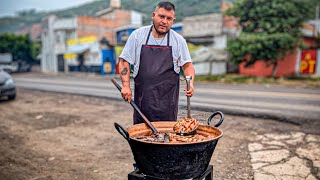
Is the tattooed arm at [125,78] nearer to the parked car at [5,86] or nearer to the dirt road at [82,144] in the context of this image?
the dirt road at [82,144]

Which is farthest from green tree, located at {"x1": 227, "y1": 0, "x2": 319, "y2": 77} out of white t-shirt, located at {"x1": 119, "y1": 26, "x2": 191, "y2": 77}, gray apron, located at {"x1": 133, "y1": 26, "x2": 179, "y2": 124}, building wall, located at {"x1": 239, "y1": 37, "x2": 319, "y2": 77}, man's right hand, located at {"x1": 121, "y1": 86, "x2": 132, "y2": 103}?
man's right hand, located at {"x1": 121, "y1": 86, "x2": 132, "y2": 103}

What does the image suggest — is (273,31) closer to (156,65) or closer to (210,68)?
(210,68)

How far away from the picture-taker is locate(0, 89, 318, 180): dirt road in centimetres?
388

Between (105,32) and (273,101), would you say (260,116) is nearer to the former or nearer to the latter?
(273,101)

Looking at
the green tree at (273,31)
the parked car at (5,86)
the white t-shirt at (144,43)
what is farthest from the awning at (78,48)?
the white t-shirt at (144,43)

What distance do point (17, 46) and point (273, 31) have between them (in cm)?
3541

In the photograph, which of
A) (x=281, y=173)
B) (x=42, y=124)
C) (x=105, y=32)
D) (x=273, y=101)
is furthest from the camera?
(x=105, y=32)

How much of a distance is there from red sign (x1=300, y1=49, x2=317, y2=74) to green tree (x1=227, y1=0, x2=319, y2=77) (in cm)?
162

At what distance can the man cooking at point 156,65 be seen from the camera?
2.88 m

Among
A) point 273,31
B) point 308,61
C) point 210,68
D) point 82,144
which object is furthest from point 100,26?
A: point 82,144

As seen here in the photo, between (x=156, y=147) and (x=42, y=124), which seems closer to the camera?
(x=156, y=147)

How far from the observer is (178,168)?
234 centimetres

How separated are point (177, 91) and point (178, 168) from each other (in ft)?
3.22

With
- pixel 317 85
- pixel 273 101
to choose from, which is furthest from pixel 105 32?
pixel 273 101
